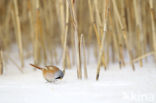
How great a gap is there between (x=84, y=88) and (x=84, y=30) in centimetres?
119

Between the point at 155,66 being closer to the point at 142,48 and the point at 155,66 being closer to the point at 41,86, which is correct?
the point at 142,48

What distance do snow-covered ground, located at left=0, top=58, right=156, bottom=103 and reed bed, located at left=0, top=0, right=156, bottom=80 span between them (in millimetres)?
91

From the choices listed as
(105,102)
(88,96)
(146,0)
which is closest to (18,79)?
(88,96)

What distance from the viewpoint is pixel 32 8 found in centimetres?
181

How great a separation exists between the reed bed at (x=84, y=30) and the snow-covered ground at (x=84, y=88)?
9cm

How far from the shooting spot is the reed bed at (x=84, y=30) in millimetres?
1356

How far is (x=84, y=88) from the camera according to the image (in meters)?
1.18

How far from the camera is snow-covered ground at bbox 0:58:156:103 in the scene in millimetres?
1030

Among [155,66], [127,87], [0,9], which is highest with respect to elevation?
[0,9]

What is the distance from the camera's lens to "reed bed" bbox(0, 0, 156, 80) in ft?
4.45

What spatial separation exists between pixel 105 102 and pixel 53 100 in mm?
234

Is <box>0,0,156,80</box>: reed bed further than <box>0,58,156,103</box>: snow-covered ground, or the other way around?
<box>0,0,156,80</box>: reed bed

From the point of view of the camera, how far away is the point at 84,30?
7.55ft

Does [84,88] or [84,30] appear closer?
[84,88]
